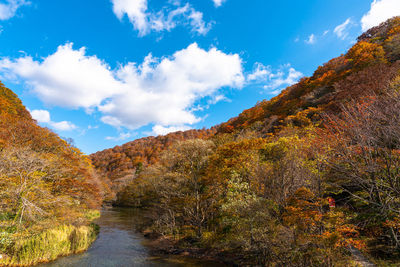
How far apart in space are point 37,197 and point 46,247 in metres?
3.93

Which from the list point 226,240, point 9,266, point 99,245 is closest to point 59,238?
point 9,266

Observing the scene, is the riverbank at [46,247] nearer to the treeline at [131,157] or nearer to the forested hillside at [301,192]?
the forested hillside at [301,192]

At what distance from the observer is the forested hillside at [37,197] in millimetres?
13008

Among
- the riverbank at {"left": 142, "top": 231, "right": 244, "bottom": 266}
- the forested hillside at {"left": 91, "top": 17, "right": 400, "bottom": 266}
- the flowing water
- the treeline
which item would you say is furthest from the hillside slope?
the treeline

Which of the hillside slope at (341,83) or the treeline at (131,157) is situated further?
the treeline at (131,157)

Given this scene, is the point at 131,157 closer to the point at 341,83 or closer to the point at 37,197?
the point at 37,197

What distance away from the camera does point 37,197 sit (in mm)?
15375

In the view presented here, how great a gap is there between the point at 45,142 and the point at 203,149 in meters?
19.5

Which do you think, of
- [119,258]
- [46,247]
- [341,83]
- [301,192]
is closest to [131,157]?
[119,258]

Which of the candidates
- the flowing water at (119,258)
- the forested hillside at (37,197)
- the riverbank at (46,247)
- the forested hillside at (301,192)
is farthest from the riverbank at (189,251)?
the riverbank at (46,247)

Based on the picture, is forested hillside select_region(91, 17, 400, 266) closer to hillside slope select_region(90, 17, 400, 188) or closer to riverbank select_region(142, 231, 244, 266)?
riverbank select_region(142, 231, 244, 266)

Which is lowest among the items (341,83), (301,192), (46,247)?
(46,247)

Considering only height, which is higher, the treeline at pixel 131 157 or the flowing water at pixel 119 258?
the treeline at pixel 131 157

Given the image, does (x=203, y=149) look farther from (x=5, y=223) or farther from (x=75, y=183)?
(x=5, y=223)
